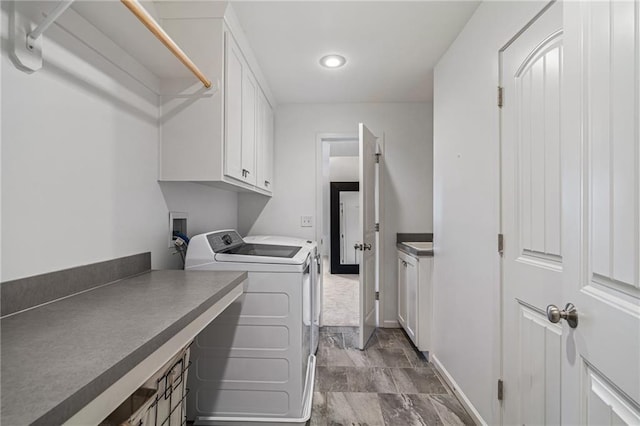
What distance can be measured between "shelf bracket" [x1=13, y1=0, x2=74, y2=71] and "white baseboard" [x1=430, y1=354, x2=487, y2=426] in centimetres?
247

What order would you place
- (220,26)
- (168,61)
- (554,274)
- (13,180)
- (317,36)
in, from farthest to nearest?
1. (317,36)
2. (220,26)
3. (168,61)
4. (554,274)
5. (13,180)

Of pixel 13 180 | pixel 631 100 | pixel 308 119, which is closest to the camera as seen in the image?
pixel 631 100

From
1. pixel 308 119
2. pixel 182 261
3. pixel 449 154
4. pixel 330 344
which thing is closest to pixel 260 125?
pixel 308 119

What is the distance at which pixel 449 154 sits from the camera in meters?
1.99

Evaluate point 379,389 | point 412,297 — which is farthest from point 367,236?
point 379,389

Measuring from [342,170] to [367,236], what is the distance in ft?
11.2

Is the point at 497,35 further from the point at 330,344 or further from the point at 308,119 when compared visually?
the point at 330,344

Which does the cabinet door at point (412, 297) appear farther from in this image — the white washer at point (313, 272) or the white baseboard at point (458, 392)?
the white washer at point (313, 272)

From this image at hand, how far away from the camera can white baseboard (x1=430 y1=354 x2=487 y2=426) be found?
1.59 meters

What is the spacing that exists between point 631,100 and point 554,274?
702 mm

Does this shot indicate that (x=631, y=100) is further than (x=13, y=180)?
No

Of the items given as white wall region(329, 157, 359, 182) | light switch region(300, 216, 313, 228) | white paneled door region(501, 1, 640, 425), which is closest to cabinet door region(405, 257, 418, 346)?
light switch region(300, 216, 313, 228)

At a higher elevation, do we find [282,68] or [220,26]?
[282,68]

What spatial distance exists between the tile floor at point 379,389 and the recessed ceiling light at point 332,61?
2.38m
